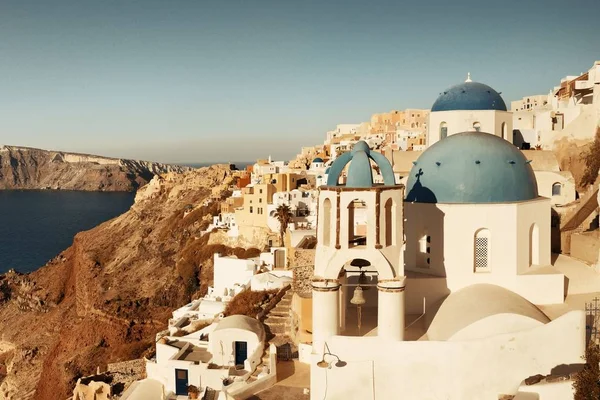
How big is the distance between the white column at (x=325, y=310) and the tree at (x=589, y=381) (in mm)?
4300

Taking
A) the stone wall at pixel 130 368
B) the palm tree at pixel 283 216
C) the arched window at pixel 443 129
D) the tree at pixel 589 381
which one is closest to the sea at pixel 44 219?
the palm tree at pixel 283 216

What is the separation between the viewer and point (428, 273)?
1316 centimetres

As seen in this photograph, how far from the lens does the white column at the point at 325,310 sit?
35.6 ft

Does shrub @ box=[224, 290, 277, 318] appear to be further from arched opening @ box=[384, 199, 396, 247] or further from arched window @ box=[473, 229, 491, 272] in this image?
arched opening @ box=[384, 199, 396, 247]

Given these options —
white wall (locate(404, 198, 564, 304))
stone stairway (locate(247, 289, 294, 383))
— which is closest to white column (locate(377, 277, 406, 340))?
white wall (locate(404, 198, 564, 304))

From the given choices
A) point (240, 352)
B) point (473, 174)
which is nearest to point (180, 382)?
point (240, 352)

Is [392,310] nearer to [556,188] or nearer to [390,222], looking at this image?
[390,222]

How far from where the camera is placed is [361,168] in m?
11.0

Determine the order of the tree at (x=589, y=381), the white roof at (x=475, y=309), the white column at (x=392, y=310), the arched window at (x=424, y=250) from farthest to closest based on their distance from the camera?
the arched window at (x=424, y=250), the white roof at (x=475, y=309), the white column at (x=392, y=310), the tree at (x=589, y=381)

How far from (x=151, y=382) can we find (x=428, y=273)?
9.00 meters

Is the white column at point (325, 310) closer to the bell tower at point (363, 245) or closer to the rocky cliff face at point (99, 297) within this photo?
the bell tower at point (363, 245)

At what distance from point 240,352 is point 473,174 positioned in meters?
7.59

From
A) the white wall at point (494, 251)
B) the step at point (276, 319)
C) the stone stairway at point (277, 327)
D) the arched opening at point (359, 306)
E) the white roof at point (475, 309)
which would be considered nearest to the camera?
the white roof at point (475, 309)

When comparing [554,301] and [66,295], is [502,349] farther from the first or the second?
[66,295]
